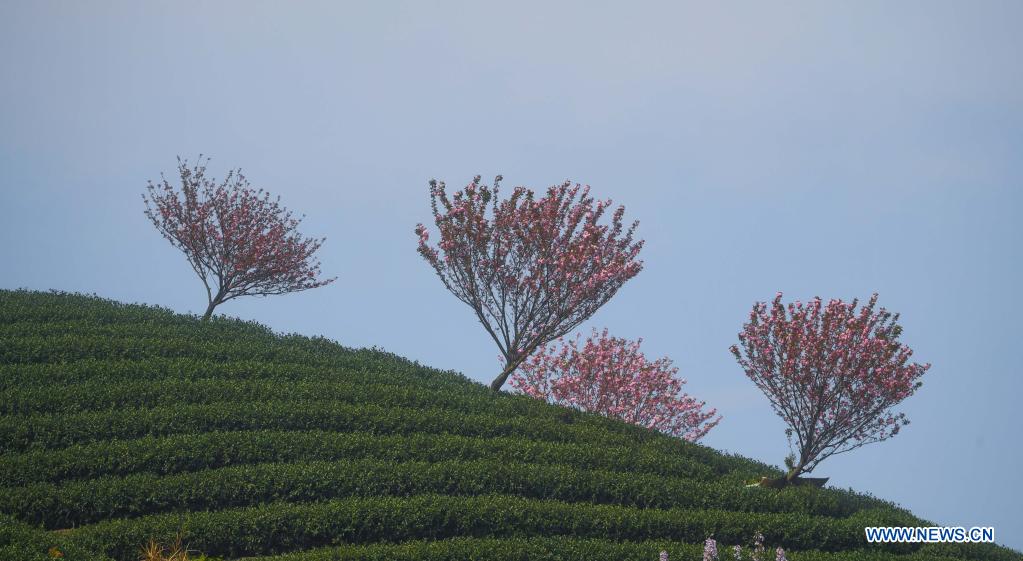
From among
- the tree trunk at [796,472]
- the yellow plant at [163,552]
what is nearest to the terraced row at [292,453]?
the tree trunk at [796,472]

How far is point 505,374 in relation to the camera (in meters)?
24.3

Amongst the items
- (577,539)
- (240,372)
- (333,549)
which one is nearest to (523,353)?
(240,372)

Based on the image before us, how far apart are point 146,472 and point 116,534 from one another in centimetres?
260

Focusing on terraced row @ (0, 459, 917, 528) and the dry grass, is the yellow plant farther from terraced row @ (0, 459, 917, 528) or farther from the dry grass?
terraced row @ (0, 459, 917, 528)

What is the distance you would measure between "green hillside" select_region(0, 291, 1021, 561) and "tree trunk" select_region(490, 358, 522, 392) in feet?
3.62

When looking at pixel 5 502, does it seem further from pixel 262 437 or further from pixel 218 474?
pixel 262 437

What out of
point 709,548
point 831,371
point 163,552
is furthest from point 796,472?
point 163,552

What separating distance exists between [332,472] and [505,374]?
8703 millimetres

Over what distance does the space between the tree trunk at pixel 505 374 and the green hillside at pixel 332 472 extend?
1.10m

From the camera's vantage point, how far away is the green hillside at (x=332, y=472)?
571 inches

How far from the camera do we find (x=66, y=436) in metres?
17.2

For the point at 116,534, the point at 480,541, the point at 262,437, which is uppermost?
the point at 262,437

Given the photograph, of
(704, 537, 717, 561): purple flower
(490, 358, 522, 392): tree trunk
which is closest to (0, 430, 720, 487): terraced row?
(490, 358, 522, 392): tree trunk

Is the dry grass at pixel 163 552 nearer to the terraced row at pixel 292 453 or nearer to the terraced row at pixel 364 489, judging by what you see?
the terraced row at pixel 364 489
